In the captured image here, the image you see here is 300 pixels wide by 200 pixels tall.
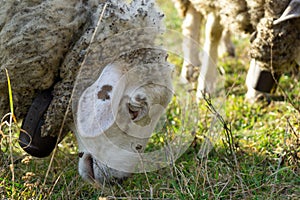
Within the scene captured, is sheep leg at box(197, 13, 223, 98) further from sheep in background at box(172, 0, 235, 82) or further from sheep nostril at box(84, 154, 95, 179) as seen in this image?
sheep nostril at box(84, 154, 95, 179)

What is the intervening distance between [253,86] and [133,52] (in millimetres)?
1889

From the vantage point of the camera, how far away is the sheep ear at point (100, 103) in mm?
2430

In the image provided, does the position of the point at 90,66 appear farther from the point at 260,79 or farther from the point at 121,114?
the point at 260,79

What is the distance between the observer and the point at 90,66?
2646mm

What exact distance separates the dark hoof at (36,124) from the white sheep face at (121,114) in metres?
0.21

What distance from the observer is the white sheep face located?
8.24ft

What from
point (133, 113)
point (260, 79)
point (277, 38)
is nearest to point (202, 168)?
point (133, 113)

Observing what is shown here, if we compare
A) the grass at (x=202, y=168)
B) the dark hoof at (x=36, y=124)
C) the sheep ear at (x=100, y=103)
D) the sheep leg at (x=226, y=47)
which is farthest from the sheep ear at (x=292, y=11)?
the sheep leg at (x=226, y=47)

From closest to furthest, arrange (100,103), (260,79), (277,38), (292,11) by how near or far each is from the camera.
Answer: (100,103) < (292,11) < (277,38) < (260,79)

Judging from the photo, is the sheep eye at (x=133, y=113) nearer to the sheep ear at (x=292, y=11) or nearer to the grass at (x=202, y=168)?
the grass at (x=202, y=168)

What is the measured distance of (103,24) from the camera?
8.71 ft

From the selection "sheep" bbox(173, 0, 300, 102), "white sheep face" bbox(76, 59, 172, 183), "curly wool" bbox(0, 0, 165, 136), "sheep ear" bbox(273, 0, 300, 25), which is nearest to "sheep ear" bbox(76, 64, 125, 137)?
"white sheep face" bbox(76, 59, 172, 183)

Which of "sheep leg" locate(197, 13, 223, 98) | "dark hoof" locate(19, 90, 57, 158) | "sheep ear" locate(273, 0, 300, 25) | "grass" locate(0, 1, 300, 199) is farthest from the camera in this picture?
"sheep leg" locate(197, 13, 223, 98)

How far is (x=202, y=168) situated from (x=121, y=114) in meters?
0.54
